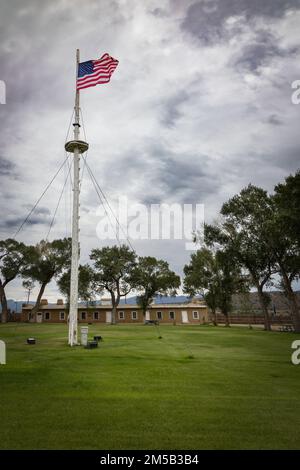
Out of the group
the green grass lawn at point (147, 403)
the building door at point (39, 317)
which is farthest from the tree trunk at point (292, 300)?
the building door at point (39, 317)

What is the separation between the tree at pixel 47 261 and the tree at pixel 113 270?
5.01 meters

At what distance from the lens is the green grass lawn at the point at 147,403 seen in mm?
5656

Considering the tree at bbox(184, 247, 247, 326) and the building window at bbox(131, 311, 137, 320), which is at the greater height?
the tree at bbox(184, 247, 247, 326)

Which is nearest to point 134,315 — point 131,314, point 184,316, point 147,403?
point 131,314

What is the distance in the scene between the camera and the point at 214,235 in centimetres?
4144

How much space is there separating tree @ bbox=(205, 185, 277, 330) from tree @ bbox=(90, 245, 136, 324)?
19915mm

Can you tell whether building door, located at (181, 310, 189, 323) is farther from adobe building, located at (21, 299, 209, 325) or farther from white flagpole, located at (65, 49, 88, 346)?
white flagpole, located at (65, 49, 88, 346)

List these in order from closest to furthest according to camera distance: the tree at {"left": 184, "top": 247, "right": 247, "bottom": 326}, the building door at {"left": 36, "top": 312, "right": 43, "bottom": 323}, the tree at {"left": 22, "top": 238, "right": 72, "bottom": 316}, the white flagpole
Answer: the white flagpole < the tree at {"left": 184, "top": 247, "right": 247, "bottom": 326} < the tree at {"left": 22, "top": 238, "right": 72, "bottom": 316} < the building door at {"left": 36, "top": 312, "right": 43, "bottom": 323}

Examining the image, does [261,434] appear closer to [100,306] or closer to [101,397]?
[101,397]

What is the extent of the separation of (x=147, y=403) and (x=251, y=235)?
33.6 meters

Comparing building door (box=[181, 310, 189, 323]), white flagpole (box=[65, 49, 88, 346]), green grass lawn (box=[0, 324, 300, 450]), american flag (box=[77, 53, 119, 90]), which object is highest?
american flag (box=[77, 53, 119, 90])

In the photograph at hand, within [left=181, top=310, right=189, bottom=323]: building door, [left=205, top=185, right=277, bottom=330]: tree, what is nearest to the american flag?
[left=205, top=185, right=277, bottom=330]: tree

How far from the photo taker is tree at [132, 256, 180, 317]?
5803 centimetres
